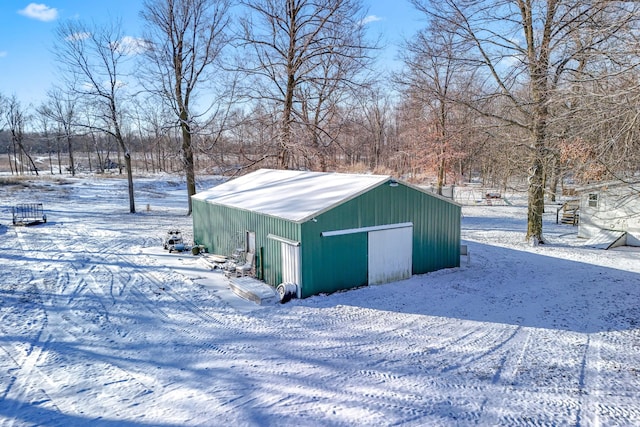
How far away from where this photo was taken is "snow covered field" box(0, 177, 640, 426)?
572cm

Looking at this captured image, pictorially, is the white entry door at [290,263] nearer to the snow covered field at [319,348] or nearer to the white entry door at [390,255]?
the snow covered field at [319,348]

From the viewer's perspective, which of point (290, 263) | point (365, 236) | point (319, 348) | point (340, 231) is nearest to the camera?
point (319, 348)

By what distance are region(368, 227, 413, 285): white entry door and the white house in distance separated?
32.0 ft

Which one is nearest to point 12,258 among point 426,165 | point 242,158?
point 242,158

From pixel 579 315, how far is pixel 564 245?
9.14 metres

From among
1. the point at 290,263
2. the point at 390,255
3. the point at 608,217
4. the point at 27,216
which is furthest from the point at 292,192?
the point at 27,216

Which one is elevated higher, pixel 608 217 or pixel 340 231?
pixel 340 231

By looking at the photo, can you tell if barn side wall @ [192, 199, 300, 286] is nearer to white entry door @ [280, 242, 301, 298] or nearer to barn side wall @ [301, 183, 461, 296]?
white entry door @ [280, 242, 301, 298]

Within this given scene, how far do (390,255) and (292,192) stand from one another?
3557mm

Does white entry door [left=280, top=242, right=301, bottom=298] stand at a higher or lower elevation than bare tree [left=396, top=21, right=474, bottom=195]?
lower

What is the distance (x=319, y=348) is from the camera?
24.9 feet

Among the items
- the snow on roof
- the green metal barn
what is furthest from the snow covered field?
the snow on roof

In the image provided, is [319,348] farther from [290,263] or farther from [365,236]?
[365,236]

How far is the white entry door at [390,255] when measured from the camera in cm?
1129
